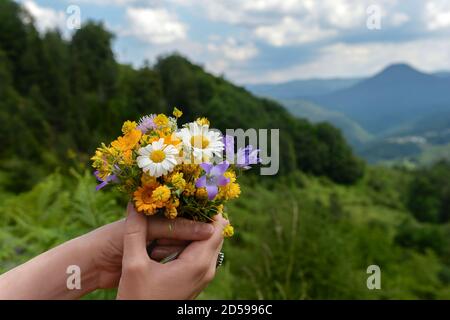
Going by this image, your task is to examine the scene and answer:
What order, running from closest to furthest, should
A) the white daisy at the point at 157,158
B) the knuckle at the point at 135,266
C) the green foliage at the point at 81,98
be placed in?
1. the knuckle at the point at 135,266
2. the white daisy at the point at 157,158
3. the green foliage at the point at 81,98

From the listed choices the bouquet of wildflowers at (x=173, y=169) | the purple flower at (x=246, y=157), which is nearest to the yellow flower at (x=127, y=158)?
the bouquet of wildflowers at (x=173, y=169)

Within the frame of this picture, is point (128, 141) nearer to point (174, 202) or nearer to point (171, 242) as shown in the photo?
point (174, 202)

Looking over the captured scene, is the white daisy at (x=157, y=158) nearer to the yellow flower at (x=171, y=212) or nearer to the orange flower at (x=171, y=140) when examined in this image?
the orange flower at (x=171, y=140)

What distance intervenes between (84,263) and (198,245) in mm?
492

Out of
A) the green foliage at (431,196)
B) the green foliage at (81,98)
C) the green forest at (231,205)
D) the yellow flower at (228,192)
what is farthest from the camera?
the green foliage at (431,196)

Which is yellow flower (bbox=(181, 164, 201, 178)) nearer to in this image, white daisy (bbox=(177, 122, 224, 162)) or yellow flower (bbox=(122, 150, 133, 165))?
white daisy (bbox=(177, 122, 224, 162))

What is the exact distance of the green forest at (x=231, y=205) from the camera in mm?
5691

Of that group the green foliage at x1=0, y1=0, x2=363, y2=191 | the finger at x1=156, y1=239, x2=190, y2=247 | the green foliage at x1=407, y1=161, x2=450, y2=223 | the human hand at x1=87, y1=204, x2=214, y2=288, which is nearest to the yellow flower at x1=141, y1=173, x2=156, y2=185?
the human hand at x1=87, y1=204, x2=214, y2=288

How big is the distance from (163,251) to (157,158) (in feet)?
1.18

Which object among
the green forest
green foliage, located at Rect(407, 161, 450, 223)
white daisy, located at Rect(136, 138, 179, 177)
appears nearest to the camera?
white daisy, located at Rect(136, 138, 179, 177)

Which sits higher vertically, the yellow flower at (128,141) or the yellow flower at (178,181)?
the yellow flower at (128,141)

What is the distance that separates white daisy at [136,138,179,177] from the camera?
1.76m

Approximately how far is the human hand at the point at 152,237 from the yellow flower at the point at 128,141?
0.23 metres

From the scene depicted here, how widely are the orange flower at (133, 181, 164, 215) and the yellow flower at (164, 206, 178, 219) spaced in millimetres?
39
